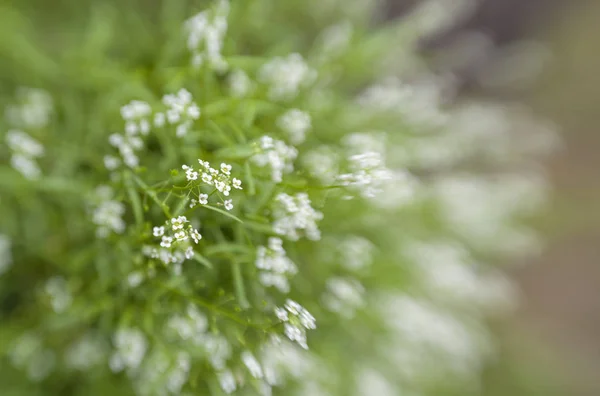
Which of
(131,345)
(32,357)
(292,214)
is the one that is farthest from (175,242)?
(32,357)

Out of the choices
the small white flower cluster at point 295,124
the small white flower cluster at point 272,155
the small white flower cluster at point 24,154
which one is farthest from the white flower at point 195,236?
the small white flower cluster at point 24,154

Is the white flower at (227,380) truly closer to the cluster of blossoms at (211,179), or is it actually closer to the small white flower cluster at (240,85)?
the cluster of blossoms at (211,179)

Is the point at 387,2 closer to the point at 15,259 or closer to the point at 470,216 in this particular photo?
the point at 470,216

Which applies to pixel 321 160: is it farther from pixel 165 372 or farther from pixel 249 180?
pixel 165 372

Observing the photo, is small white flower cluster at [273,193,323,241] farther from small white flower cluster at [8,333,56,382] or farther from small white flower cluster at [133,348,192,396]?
small white flower cluster at [8,333,56,382]

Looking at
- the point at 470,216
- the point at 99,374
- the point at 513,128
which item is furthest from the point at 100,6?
the point at 513,128
